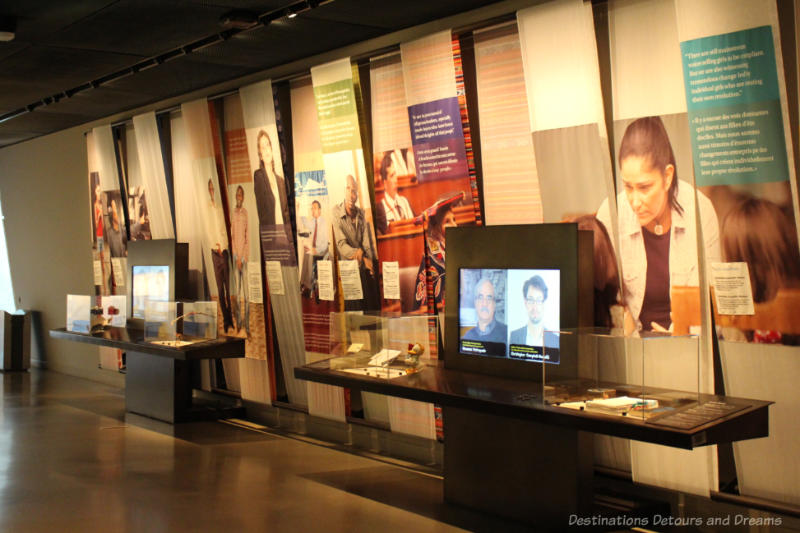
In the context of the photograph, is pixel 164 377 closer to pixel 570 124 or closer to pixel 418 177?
pixel 418 177

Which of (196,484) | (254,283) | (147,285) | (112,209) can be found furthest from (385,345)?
(112,209)

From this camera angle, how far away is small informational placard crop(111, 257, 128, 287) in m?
10.5

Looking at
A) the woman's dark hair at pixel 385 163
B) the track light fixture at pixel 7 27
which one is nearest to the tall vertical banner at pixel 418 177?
the woman's dark hair at pixel 385 163

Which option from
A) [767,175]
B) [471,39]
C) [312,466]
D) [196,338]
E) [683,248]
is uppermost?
[471,39]

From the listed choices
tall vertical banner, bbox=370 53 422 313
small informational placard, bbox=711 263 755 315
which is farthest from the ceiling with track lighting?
small informational placard, bbox=711 263 755 315

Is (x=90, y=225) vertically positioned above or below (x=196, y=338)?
above

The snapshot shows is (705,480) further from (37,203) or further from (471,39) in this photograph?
(37,203)

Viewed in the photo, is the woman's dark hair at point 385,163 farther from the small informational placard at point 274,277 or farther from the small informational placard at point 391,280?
the small informational placard at point 274,277

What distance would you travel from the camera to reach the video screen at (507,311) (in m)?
5.09

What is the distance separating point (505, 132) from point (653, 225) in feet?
4.36

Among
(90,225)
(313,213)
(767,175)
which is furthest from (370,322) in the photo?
(90,225)

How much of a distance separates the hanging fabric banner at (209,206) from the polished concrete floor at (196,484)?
1.36 m

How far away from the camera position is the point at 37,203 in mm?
12758

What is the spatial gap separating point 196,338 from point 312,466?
211cm
